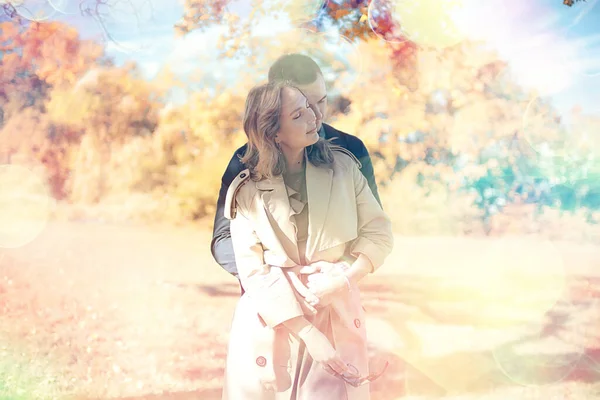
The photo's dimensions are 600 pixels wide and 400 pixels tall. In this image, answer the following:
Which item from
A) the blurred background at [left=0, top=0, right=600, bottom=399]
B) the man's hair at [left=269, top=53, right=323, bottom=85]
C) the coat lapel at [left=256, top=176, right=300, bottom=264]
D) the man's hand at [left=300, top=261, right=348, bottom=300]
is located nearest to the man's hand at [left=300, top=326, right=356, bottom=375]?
the man's hand at [left=300, top=261, right=348, bottom=300]

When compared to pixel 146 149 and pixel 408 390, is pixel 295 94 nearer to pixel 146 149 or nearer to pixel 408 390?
pixel 146 149

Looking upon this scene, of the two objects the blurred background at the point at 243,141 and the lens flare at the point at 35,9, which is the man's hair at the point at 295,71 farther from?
the lens flare at the point at 35,9

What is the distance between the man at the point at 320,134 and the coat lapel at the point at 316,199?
0.16 metres

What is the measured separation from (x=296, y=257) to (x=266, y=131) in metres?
0.38

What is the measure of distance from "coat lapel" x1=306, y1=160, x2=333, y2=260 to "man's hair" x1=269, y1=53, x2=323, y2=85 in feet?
1.00

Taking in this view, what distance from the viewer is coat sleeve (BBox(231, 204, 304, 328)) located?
2.15 m

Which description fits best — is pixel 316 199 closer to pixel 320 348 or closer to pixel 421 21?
pixel 320 348

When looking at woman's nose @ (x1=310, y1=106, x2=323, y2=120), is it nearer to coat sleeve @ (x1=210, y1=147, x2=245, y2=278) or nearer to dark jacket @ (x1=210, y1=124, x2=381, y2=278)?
dark jacket @ (x1=210, y1=124, x2=381, y2=278)

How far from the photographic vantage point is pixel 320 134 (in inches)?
97.2

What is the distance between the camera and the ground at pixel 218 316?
320 cm

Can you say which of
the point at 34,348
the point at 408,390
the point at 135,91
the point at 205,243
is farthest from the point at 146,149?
the point at 408,390

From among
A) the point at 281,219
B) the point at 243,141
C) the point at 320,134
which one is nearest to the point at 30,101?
the point at 243,141

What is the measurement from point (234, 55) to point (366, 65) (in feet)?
1.81

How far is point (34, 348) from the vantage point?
10.6 ft
